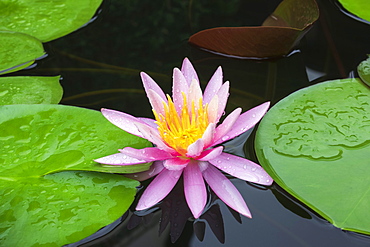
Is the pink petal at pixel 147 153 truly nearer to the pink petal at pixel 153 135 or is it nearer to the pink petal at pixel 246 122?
the pink petal at pixel 153 135

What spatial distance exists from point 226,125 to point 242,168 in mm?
161

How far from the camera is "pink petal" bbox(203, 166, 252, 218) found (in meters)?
1.30

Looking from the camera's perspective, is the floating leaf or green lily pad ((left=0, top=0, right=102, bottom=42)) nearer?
the floating leaf

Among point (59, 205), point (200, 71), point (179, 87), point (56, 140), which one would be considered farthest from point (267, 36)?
point (59, 205)

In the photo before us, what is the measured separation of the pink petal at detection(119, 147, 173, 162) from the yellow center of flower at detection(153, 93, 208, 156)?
0.04 meters

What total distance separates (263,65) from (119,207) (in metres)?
1.14

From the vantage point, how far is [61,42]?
2.38m

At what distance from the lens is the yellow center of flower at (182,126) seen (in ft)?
4.59

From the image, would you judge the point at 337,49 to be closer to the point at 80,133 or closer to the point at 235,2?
the point at 235,2

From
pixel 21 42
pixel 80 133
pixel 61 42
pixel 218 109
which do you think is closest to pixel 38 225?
pixel 80 133

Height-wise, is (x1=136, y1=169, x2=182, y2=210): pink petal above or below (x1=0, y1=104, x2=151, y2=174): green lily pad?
below

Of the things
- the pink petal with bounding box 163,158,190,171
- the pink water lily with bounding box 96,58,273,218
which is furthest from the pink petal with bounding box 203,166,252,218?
the pink petal with bounding box 163,158,190,171

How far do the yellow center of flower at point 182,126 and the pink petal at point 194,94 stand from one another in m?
0.04

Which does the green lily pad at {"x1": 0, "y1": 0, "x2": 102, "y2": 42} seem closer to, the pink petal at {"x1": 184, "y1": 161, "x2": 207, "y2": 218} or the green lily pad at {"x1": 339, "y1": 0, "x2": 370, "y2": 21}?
the pink petal at {"x1": 184, "y1": 161, "x2": 207, "y2": 218}
